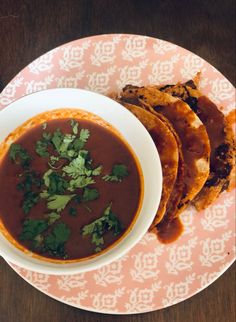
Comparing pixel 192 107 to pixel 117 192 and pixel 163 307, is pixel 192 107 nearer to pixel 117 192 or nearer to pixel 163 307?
pixel 117 192

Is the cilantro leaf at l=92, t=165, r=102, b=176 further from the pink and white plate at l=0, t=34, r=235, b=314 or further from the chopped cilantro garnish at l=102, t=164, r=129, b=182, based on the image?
the pink and white plate at l=0, t=34, r=235, b=314

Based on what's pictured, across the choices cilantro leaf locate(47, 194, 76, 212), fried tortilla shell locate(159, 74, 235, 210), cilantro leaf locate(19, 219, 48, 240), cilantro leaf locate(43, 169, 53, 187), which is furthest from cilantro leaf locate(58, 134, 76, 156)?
fried tortilla shell locate(159, 74, 235, 210)

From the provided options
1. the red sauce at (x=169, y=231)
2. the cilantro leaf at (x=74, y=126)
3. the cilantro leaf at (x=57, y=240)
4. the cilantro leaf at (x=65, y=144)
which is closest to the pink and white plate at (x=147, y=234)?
the red sauce at (x=169, y=231)

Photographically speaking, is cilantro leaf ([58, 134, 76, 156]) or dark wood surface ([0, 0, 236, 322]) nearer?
cilantro leaf ([58, 134, 76, 156])

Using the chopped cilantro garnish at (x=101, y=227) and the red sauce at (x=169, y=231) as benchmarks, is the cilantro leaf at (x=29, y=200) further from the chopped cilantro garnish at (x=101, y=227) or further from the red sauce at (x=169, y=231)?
the red sauce at (x=169, y=231)

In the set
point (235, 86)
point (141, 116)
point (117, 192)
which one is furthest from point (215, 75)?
point (117, 192)

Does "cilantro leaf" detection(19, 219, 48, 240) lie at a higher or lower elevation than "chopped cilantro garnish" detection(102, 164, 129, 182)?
lower
